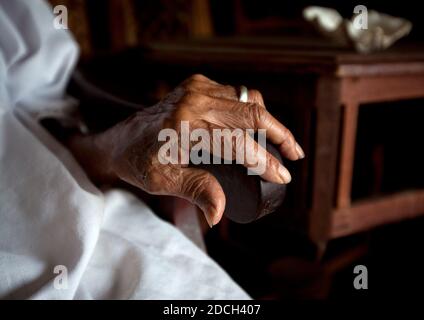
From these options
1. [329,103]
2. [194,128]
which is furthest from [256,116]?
[329,103]

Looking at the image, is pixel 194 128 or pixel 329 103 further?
pixel 329 103

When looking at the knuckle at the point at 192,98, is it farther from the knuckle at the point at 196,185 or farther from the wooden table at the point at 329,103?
the wooden table at the point at 329,103

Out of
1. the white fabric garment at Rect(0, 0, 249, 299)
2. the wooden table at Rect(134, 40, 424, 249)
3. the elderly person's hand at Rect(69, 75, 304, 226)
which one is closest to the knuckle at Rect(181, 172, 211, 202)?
the elderly person's hand at Rect(69, 75, 304, 226)

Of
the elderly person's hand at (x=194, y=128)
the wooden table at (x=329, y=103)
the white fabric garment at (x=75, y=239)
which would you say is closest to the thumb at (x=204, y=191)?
the elderly person's hand at (x=194, y=128)

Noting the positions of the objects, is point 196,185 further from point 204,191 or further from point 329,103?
point 329,103

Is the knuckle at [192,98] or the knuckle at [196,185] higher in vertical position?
the knuckle at [192,98]

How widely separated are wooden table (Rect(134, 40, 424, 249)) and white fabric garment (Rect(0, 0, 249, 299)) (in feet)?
1.17

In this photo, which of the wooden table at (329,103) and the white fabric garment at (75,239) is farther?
the wooden table at (329,103)

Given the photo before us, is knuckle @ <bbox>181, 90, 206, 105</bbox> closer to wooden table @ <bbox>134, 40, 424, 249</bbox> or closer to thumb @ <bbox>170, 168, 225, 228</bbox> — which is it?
thumb @ <bbox>170, 168, 225, 228</bbox>

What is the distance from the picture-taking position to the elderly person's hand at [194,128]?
0.34 meters

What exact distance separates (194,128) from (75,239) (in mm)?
175

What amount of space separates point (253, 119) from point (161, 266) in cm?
19

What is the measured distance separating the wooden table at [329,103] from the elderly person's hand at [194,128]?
36cm

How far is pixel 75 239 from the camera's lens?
0.43 m
